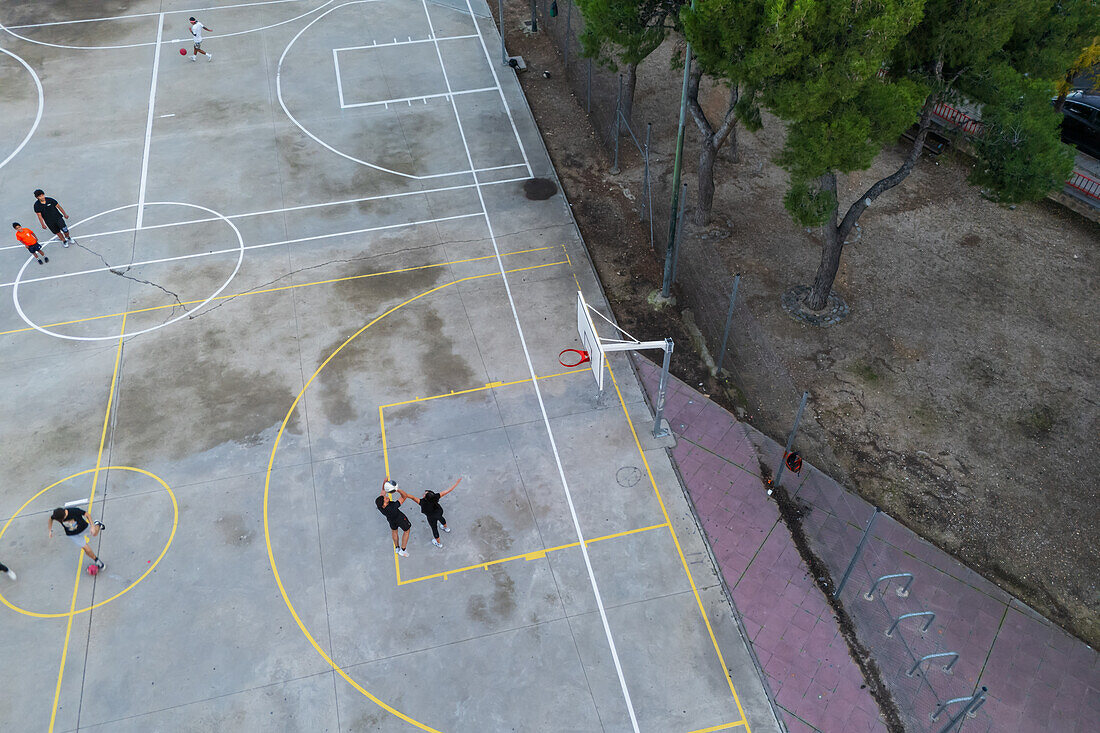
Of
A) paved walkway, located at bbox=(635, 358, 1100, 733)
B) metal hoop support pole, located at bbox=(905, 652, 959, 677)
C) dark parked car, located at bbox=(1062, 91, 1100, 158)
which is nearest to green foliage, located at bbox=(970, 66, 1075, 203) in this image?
paved walkway, located at bbox=(635, 358, 1100, 733)

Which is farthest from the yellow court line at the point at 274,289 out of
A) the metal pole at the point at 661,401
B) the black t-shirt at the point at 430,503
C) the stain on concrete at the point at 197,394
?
the black t-shirt at the point at 430,503

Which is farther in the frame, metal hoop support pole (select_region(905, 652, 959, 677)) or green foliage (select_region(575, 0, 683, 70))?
green foliage (select_region(575, 0, 683, 70))

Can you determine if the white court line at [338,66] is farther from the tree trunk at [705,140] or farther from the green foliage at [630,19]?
the tree trunk at [705,140]

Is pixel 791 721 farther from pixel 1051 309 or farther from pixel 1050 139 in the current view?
pixel 1051 309

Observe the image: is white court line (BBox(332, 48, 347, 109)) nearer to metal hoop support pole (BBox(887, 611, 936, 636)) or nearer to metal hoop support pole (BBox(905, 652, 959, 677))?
metal hoop support pole (BBox(887, 611, 936, 636))

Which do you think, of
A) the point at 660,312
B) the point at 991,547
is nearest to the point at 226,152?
the point at 660,312
